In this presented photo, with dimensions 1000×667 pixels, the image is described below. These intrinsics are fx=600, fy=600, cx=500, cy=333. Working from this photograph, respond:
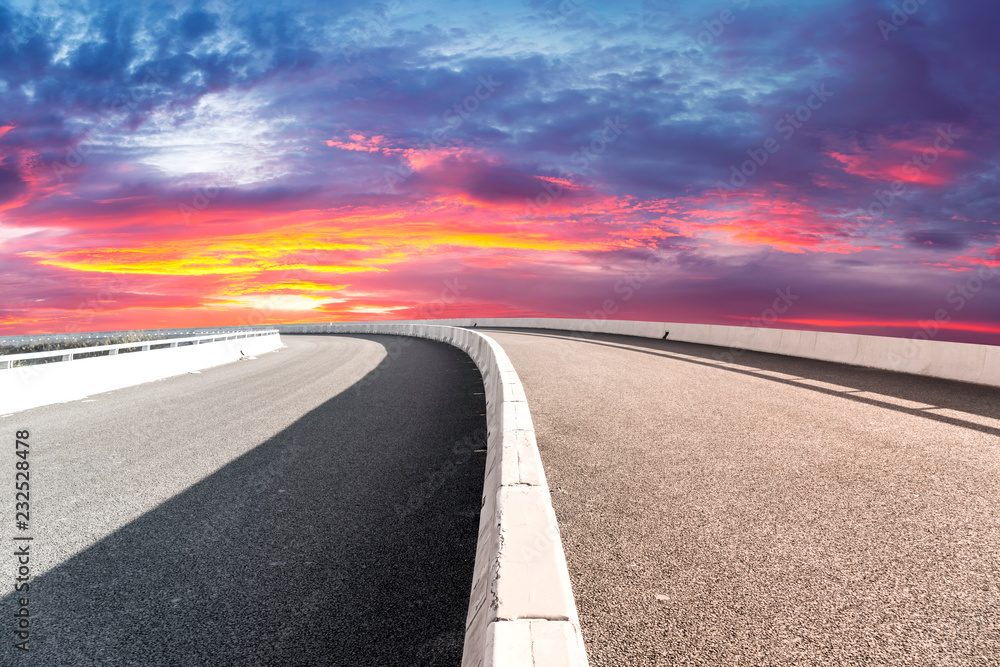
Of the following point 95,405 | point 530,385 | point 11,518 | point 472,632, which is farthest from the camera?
point 530,385

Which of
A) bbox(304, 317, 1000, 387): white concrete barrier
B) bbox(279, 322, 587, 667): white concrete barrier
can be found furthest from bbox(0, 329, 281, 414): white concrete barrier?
bbox(304, 317, 1000, 387): white concrete barrier

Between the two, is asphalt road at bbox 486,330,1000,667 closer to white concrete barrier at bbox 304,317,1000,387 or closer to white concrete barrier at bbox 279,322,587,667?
white concrete barrier at bbox 279,322,587,667

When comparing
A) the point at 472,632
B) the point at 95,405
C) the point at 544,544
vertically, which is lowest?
the point at 95,405

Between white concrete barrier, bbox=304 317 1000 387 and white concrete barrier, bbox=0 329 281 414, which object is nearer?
white concrete barrier, bbox=0 329 281 414

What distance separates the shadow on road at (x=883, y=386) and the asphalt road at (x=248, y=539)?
728 cm

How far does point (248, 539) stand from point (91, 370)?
11274 mm

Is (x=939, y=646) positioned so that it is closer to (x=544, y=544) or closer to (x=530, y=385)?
(x=544, y=544)

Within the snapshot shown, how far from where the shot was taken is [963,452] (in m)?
6.98

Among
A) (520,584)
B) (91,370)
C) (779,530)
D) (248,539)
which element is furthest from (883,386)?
(91,370)

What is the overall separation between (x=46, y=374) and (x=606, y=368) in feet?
40.4

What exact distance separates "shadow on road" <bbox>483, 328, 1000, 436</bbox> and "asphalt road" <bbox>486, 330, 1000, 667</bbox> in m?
0.14

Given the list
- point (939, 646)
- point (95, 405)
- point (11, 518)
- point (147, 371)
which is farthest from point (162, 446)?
point (147, 371)

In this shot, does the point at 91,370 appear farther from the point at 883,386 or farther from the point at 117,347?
the point at 883,386

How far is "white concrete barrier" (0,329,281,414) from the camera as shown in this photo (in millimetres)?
11023
